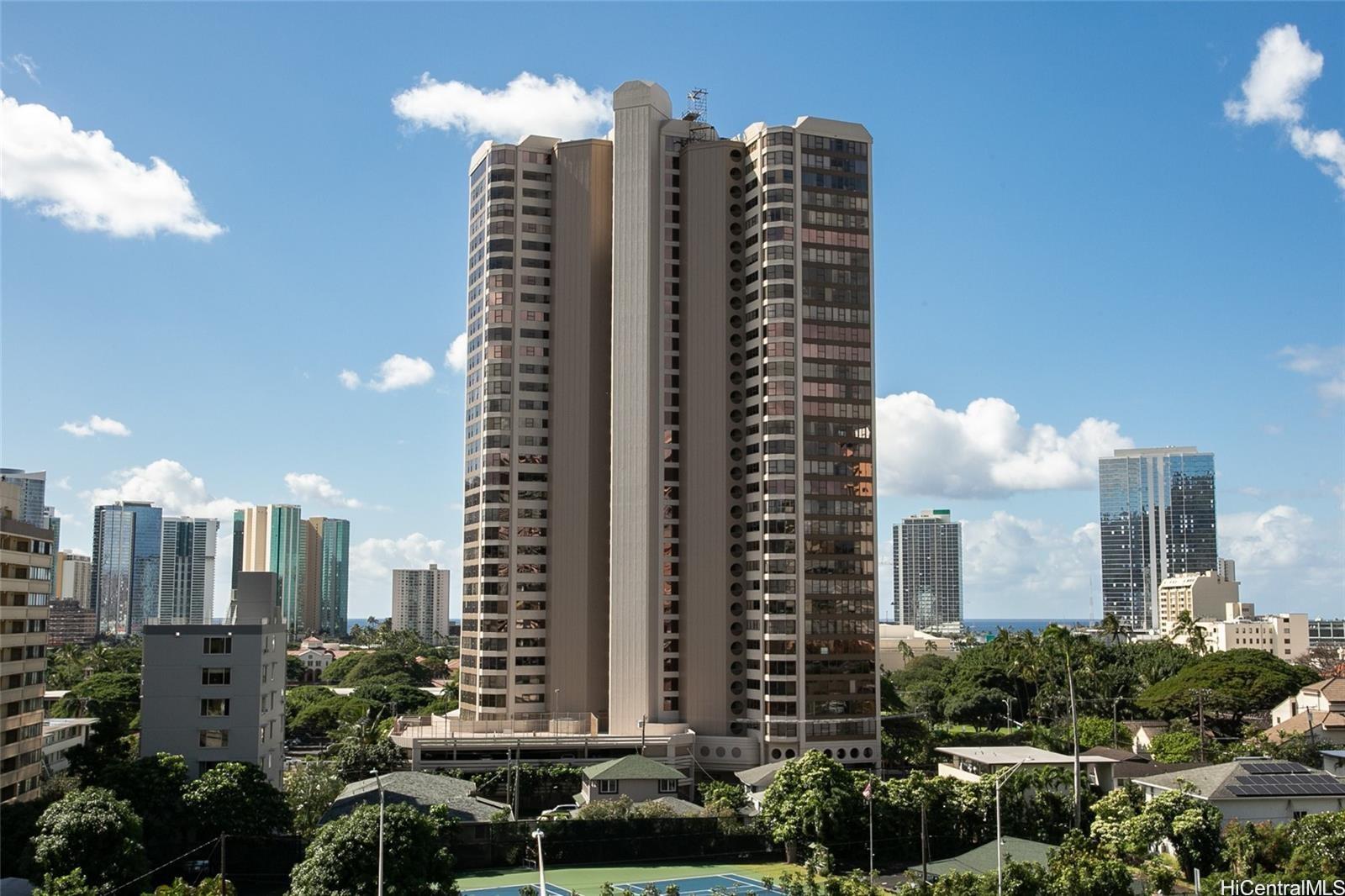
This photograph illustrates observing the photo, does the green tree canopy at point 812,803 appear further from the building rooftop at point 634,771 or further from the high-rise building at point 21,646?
the high-rise building at point 21,646

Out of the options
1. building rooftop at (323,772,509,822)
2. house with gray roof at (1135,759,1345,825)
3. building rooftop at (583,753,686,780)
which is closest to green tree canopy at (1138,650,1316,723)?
house with gray roof at (1135,759,1345,825)

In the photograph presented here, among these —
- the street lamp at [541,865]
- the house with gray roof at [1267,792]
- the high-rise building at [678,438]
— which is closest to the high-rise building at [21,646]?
the street lamp at [541,865]

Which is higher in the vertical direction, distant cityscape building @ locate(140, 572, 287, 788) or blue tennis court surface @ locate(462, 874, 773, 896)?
distant cityscape building @ locate(140, 572, 287, 788)

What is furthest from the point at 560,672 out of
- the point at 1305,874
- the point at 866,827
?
the point at 1305,874

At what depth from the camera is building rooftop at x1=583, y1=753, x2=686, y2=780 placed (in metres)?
84.8

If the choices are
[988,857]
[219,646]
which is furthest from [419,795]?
[988,857]

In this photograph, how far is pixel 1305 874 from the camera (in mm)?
57219

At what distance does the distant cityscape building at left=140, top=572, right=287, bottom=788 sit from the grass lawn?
845 inches

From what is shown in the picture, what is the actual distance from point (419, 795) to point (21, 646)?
2626 cm

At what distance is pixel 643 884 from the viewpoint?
2628 inches

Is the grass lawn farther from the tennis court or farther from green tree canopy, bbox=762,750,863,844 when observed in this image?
green tree canopy, bbox=762,750,863,844

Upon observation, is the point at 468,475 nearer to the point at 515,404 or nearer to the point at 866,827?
the point at 515,404

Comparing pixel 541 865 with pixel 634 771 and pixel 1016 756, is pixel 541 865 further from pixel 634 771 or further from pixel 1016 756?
pixel 1016 756

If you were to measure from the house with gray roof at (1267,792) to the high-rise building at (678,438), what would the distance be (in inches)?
1477
